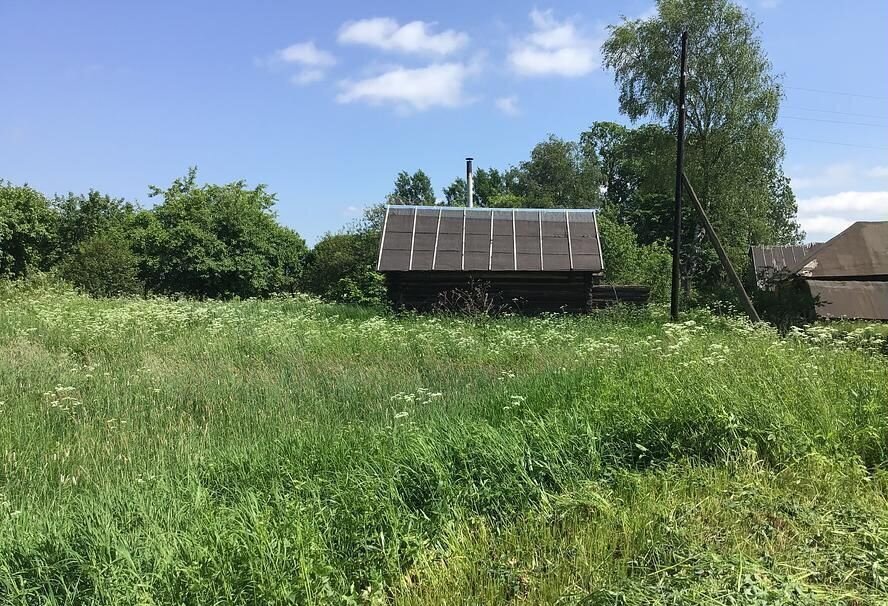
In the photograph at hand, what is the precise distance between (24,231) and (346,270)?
13.7 meters

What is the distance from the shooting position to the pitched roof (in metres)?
17.8

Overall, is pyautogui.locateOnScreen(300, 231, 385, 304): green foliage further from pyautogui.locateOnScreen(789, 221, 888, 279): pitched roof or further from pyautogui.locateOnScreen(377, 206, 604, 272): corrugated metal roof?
pyautogui.locateOnScreen(789, 221, 888, 279): pitched roof

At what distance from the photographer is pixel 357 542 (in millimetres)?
3008

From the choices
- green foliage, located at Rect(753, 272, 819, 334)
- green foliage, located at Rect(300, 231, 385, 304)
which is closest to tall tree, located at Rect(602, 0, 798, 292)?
green foliage, located at Rect(753, 272, 819, 334)

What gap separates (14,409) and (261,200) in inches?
1090

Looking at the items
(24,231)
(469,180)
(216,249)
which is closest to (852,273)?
(469,180)

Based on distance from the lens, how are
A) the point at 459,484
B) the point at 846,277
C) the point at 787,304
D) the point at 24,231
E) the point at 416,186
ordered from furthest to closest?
1. the point at 416,186
2. the point at 24,231
3. the point at 846,277
4. the point at 787,304
5. the point at 459,484

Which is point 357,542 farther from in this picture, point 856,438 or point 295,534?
point 856,438

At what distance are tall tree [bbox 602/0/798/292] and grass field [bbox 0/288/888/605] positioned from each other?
16898 millimetres

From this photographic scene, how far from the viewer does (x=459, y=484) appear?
369cm

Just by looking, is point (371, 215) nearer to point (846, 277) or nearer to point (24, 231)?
point (24, 231)

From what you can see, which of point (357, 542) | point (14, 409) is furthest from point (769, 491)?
point (14, 409)

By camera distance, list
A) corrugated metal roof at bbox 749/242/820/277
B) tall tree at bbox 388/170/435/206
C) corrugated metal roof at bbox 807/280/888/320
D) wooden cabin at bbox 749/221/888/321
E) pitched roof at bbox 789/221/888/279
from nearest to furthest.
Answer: corrugated metal roof at bbox 807/280/888/320 < wooden cabin at bbox 749/221/888/321 < pitched roof at bbox 789/221/888/279 < corrugated metal roof at bbox 749/242/820/277 < tall tree at bbox 388/170/435/206

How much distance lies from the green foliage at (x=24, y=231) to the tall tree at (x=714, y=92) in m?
25.7
